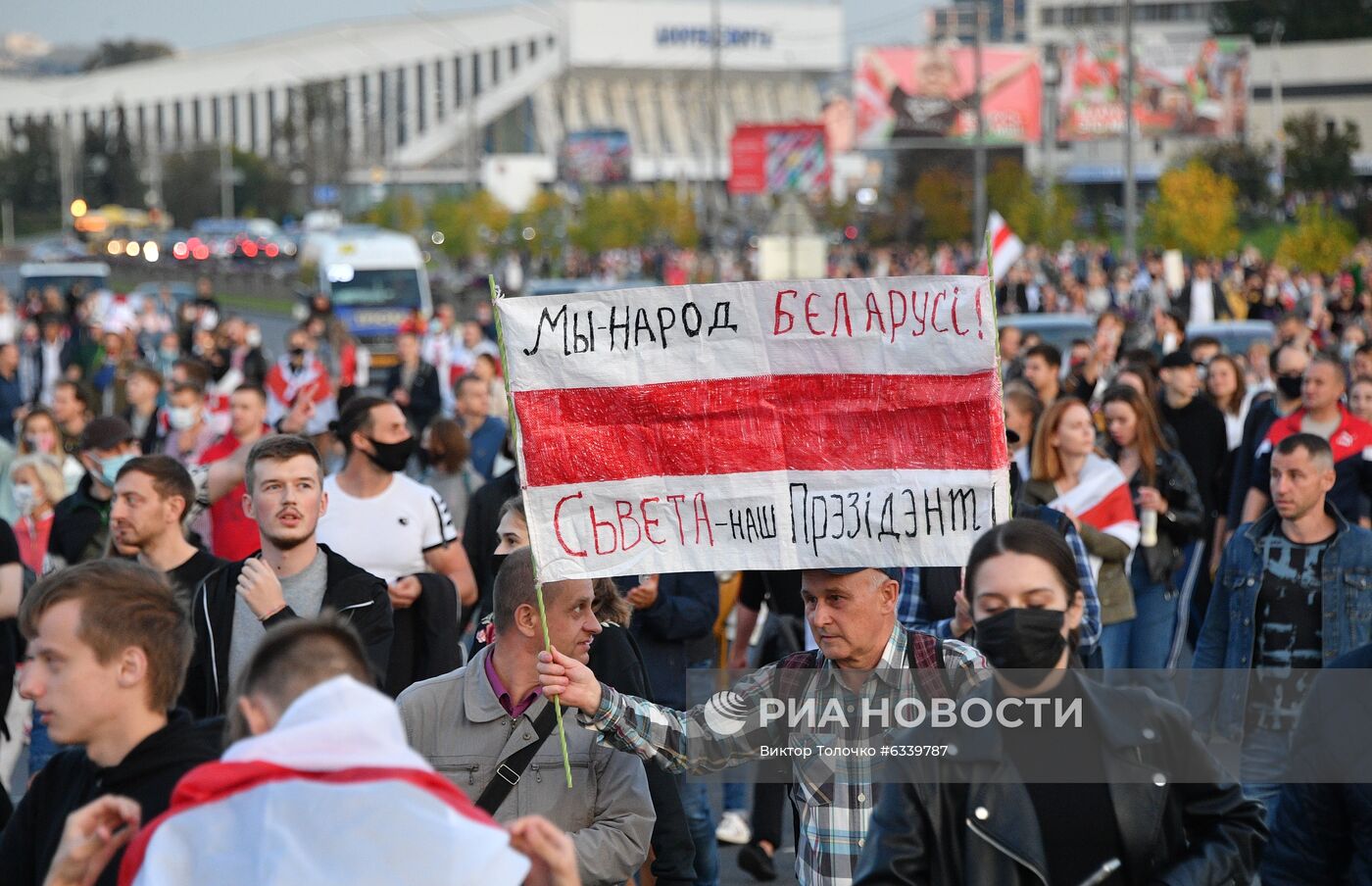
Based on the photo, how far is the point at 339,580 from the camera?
5.52 meters

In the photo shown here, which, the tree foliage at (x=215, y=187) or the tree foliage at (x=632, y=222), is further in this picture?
the tree foliage at (x=215, y=187)

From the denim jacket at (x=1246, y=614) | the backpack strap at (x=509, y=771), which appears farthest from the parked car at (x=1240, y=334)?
the backpack strap at (x=509, y=771)

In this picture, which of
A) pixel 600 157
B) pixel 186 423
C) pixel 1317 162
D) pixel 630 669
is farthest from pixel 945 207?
pixel 630 669

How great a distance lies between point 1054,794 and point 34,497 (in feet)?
24.4

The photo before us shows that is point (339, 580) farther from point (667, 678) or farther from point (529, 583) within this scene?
point (667, 678)

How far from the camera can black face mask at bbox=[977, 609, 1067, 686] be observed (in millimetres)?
3258

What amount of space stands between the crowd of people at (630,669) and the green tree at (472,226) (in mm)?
59344

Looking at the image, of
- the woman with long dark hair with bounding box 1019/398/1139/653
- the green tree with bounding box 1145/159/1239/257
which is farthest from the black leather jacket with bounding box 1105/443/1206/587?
the green tree with bounding box 1145/159/1239/257

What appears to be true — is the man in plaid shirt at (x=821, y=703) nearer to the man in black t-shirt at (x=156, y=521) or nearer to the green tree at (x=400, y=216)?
the man in black t-shirt at (x=156, y=521)

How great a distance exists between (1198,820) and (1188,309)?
2350 centimetres

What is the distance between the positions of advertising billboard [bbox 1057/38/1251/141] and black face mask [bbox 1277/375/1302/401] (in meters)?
67.9

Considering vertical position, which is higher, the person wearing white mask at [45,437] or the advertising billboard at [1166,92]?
the advertising billboard at [1166,92]

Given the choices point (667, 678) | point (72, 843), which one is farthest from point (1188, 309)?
point (72, 843)

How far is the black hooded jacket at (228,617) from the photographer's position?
5188mm
